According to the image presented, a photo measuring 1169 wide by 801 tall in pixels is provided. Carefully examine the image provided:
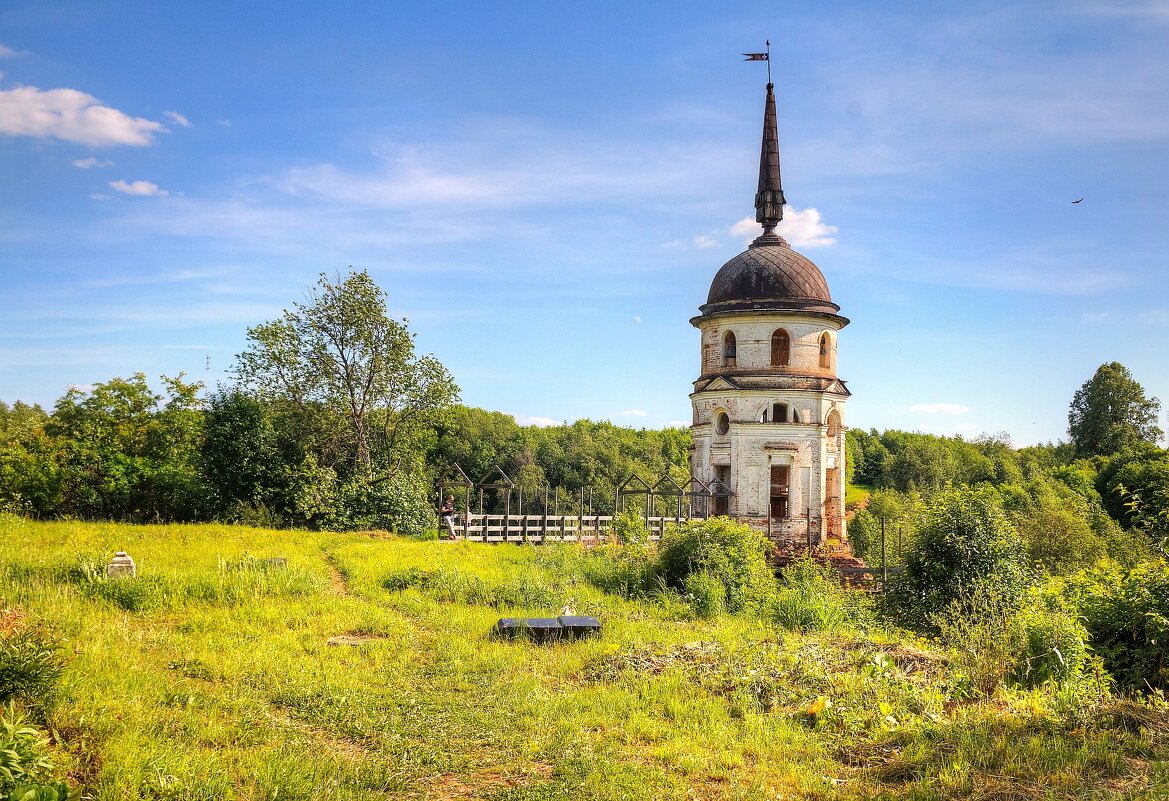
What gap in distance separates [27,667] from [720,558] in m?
12.0

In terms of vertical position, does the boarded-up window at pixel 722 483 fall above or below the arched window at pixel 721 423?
below

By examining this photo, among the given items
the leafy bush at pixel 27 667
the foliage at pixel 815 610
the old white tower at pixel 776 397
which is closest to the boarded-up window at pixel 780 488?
the old white tower at pixel 776 397

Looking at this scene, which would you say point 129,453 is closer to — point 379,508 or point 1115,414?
point 379,508

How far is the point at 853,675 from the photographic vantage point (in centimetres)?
863

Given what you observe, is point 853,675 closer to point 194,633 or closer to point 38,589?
point 194,633

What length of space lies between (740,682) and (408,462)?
21789 millimetres

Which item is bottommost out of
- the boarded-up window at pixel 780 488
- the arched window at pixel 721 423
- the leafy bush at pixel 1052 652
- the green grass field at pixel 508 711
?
the green grass field at pixel 508 711

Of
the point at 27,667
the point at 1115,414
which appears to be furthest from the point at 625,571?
the point at 1115,414

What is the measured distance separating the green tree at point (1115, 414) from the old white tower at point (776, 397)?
3312cm

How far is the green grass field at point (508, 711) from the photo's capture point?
6023mm

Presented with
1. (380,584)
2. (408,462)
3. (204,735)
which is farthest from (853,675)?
(408,462)

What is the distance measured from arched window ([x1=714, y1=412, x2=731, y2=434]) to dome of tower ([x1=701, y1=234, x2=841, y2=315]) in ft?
13.1

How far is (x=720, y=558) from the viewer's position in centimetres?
1554

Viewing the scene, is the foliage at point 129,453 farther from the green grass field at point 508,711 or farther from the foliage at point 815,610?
the foliage at point 815,610
